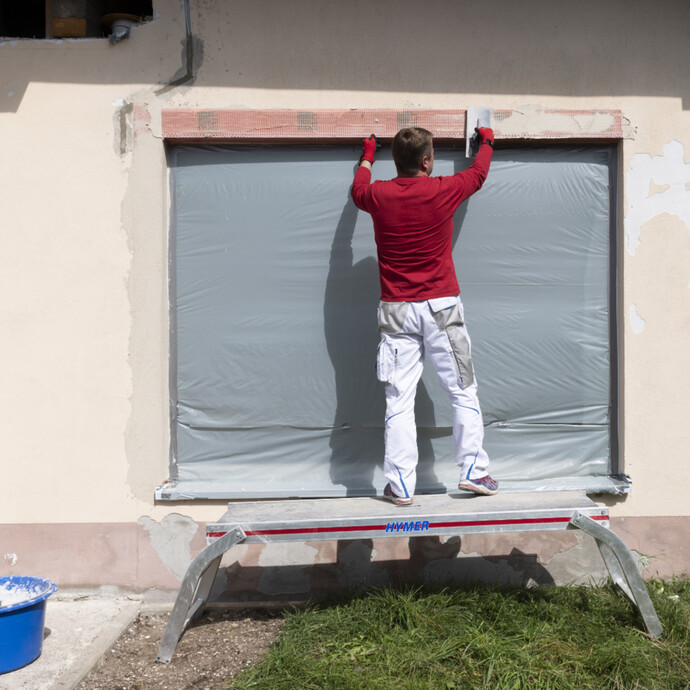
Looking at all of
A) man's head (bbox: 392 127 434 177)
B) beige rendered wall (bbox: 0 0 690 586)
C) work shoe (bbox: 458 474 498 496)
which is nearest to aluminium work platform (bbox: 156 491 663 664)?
work shoe (bbox: 458 474 498 496)

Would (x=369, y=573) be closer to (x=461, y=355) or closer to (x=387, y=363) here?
(x=387, y=363)

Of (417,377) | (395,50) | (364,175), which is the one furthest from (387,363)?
(395,50)

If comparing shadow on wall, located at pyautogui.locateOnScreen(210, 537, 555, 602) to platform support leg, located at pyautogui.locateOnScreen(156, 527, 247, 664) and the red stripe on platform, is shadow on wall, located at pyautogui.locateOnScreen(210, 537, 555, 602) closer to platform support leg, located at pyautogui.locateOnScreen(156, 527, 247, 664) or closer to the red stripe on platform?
platform support leg, located at pyautogui.locateOnScreen(156, 527, 247, 664)

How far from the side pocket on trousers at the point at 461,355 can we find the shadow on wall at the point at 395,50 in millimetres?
1379

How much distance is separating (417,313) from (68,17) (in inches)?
104

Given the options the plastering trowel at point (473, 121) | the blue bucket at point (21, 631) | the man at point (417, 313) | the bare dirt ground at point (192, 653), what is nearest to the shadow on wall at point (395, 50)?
the plastering trowel at point (473, 121)

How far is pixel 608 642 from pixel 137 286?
9.74 ft

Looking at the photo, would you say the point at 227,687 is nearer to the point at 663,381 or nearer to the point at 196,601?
the point at 196,601

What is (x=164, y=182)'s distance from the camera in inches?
163

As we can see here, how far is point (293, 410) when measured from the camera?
13.9 ft

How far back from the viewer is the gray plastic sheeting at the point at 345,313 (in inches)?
166

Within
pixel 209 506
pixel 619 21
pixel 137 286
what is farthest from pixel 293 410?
pixel 619 21

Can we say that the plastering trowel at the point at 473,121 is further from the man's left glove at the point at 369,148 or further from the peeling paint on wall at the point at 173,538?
the peeling paint on wall at the point at 173,538

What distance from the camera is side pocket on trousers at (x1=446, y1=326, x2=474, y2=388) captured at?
11.9 ft
